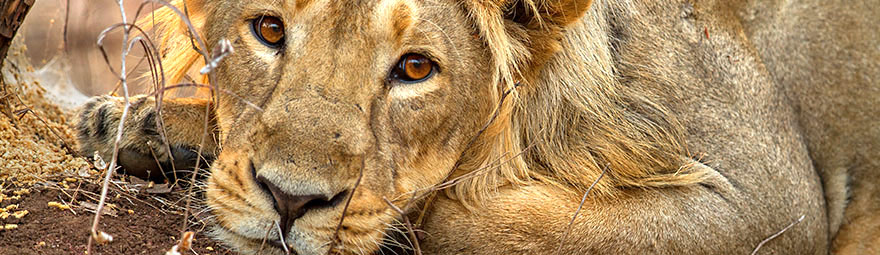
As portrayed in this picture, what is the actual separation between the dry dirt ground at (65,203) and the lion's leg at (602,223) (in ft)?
2.44

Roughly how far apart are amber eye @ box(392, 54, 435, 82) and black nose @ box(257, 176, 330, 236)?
1.64 ft

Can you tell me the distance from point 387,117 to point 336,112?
0.20 m

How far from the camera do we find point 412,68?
2.81 metres

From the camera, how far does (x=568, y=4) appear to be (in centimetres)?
294

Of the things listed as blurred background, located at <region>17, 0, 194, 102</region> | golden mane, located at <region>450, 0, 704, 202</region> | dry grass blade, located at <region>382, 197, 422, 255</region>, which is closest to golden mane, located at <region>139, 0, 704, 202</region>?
golden mane, located at <region>450, 0, 704, 202</region>

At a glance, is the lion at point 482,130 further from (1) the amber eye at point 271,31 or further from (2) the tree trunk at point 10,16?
(2) the tree trunk at point 10,16

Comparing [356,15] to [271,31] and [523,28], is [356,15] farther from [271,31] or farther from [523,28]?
[523,28]

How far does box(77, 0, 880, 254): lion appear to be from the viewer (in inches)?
103

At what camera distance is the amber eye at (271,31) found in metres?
2.80

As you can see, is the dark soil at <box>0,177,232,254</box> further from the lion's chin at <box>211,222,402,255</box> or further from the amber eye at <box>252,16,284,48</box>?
the amber eye at <box>252,16,284,48</box>

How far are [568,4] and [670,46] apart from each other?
22.6 inches

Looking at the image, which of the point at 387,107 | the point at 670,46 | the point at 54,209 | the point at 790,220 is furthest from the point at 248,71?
the point at 790,220

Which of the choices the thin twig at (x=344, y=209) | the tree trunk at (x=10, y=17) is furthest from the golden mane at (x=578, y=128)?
the tree trunk at (x=10, y=17)

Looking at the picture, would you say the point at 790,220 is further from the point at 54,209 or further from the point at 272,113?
the point at 54,209
